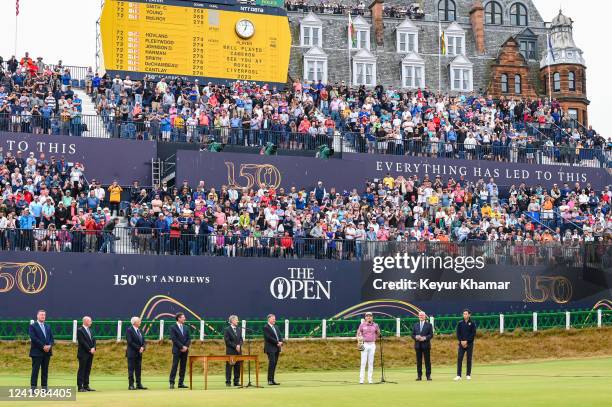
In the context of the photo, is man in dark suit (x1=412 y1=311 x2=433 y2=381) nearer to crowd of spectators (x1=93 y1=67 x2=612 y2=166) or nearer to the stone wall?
crowd of spectators (x1=93 y1=67 x2=612 y2=166)

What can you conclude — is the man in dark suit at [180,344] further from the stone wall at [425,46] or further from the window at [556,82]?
the window at [556,82]

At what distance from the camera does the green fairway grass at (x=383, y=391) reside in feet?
68.4

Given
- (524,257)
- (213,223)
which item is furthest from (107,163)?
(524,257)

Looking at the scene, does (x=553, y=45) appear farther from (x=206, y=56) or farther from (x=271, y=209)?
(x=271, y=209)

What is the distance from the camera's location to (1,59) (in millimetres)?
49875

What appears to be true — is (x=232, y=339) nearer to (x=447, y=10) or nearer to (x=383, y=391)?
(x=383, y=391)

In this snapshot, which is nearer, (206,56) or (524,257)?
(524,257)

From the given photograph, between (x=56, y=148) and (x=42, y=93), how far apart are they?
3.05 metres

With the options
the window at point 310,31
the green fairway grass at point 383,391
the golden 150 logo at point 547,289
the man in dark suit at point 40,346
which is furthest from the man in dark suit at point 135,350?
the window at point 310,31

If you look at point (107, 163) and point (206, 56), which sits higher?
point (206, 56)

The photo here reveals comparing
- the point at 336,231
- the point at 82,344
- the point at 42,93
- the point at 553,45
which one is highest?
the point at 553,45

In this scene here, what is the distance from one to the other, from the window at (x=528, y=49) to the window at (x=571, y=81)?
156 inches

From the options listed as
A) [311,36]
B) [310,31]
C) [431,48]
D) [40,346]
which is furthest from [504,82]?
[40,346]

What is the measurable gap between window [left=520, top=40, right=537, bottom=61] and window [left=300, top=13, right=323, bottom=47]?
15902 millimetres
